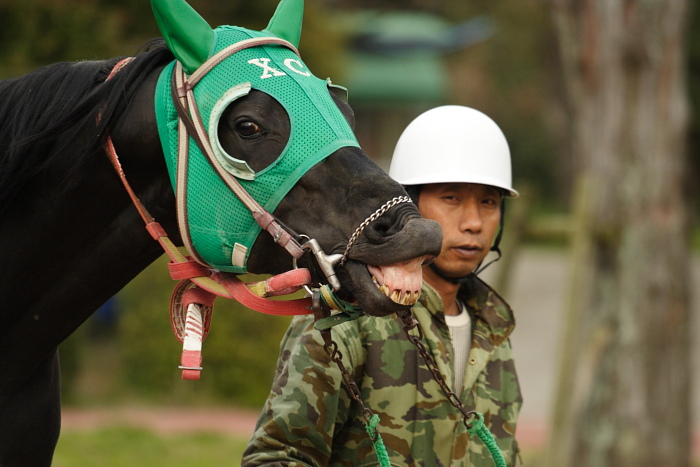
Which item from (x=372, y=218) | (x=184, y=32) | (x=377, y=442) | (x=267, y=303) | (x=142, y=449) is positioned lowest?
(x=142, y=449)

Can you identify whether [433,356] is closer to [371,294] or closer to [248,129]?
[371,294]

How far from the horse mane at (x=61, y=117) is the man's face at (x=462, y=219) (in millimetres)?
960

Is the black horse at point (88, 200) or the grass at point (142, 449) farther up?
the black horse at point (88, 200)

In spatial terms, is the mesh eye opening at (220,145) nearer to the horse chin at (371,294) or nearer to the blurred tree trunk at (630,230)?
the horse chin at (371,294)

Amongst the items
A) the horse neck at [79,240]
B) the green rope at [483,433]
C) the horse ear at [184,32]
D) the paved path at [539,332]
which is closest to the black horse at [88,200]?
the horse neck at [79,240]

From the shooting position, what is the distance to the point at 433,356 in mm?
2508

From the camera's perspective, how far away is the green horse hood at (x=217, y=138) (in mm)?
1966

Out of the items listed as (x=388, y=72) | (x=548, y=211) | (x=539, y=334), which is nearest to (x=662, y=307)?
(x=539, y=334)

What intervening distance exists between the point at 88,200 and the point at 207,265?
331mm

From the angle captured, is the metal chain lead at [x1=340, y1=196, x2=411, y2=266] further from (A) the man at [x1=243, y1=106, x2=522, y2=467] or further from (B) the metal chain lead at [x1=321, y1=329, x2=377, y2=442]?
(A) the man at [x1=243, y1=106, x2=522, y2=467]

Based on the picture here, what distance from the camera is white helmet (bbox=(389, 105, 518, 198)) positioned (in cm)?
275

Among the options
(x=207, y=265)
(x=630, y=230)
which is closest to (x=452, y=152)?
(x=207, y=265)

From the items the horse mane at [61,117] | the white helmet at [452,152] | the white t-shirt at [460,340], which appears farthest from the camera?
the white helmet at [452,152]

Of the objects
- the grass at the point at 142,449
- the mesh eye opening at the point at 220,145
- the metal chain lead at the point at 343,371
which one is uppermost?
the mesh eye opening at the point at 220,145
